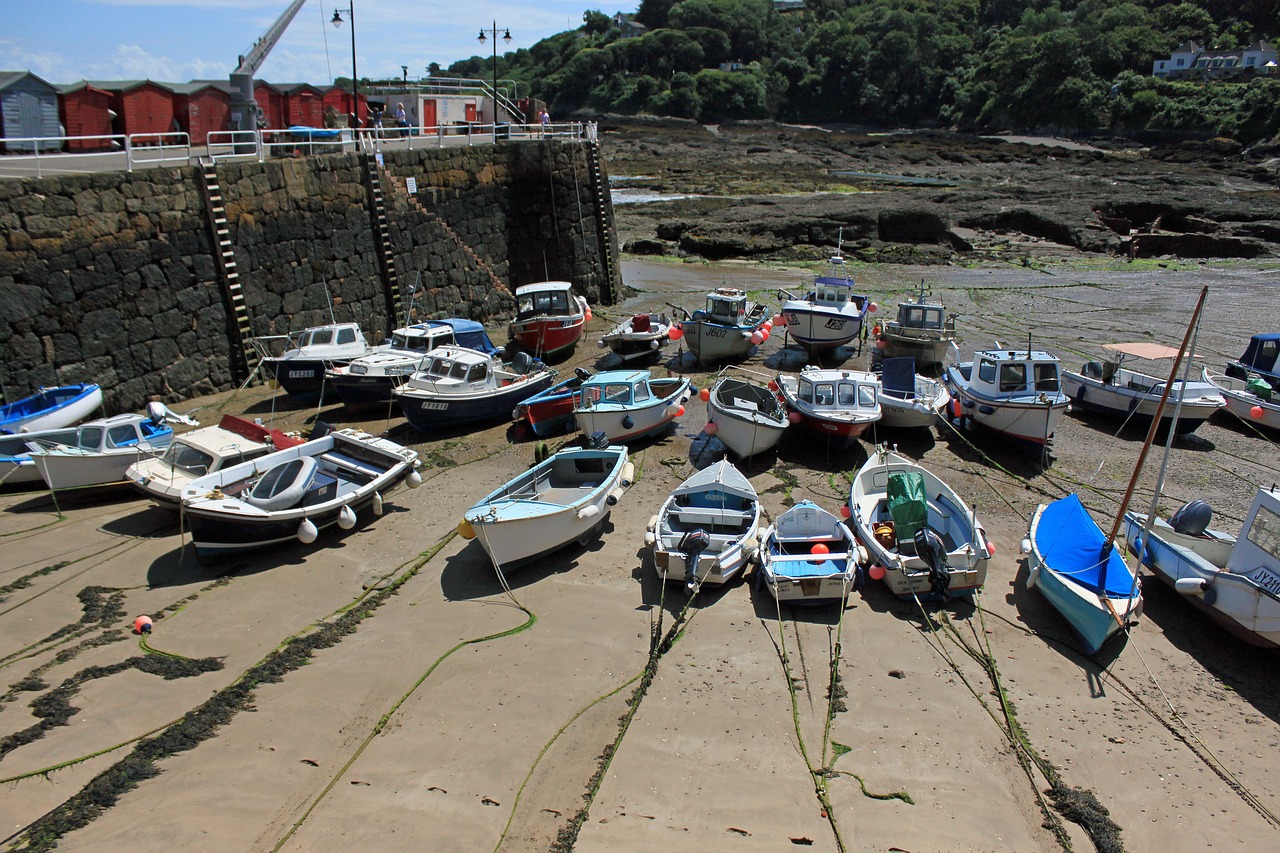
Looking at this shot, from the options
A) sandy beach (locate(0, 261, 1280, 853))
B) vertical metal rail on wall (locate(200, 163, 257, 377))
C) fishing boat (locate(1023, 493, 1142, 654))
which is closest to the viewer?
sandy beach (locate(0, 261, 1280, 853))

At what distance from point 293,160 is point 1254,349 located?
2197 centimetres

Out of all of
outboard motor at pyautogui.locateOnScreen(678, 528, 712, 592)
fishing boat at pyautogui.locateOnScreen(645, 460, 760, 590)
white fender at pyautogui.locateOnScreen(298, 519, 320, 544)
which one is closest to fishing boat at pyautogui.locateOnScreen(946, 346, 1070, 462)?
fishing boat at pyautogui.locateOnScreen(645, 460, 760, 590)

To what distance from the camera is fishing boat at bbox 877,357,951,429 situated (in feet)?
56.4

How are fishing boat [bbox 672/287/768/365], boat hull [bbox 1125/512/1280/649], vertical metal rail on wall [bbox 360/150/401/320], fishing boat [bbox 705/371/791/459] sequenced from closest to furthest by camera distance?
boat hull [bbox 1125/512/1280/649], fishing boat [bbox 705/371/791/459], fishing boat [bbox 672/287/768/365], vertical metal rail on wall [bbox 360/150/401/320]

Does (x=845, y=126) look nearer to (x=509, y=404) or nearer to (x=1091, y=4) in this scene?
(x=1091, y=4)

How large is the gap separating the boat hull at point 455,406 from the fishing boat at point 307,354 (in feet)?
6.42

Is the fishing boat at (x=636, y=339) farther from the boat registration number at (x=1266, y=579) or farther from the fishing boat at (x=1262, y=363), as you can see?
the boat registration number at (x=1266, y=579)

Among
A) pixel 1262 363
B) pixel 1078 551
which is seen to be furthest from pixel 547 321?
pixel 1262 363

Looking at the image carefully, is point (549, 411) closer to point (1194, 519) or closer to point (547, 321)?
point (547, 321)

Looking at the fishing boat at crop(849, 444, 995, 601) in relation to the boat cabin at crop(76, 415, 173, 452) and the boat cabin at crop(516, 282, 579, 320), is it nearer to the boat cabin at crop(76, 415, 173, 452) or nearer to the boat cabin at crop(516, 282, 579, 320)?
the boat cabin at crop(516, 282, 579, 320)

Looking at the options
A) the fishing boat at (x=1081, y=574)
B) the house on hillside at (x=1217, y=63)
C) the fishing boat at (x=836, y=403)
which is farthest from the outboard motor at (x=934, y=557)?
the house on hillside at (x=1217, y=63)

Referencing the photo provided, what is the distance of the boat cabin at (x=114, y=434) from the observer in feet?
47.2

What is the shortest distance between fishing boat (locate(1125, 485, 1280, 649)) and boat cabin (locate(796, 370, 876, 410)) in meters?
5.52

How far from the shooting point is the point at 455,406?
696 inches
